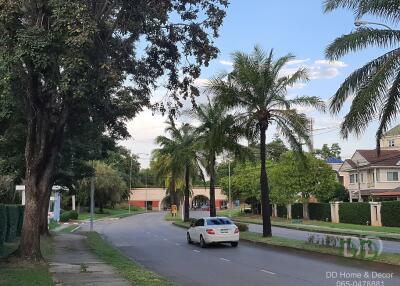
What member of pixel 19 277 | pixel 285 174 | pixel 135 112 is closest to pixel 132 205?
pixel 285 174

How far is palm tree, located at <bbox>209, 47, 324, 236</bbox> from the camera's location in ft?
92.7

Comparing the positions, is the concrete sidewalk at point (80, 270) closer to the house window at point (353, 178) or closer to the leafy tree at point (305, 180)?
the leafy tree at point (305, 180)

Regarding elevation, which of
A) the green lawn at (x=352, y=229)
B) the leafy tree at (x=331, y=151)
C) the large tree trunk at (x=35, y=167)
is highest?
the leafy tree at (x=331, y=151)

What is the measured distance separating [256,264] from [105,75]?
8.06 meters

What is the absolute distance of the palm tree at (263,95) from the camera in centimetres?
2825

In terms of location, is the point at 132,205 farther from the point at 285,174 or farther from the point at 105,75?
the point at 105,75

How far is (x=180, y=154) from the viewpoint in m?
46.0

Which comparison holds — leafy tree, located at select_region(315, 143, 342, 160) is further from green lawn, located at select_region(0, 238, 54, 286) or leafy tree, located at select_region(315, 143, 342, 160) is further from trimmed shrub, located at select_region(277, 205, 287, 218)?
green lawn, located at select_region(0, 238, 54, 286)

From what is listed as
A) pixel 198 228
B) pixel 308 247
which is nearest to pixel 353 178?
Answer: pixel 198 228

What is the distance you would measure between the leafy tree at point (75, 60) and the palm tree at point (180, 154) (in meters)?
25.2

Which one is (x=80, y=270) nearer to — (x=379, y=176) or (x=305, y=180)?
(x=305, y=180)

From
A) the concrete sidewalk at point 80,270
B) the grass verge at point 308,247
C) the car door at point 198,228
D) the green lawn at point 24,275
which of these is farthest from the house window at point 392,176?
the green lawn at point 24,275

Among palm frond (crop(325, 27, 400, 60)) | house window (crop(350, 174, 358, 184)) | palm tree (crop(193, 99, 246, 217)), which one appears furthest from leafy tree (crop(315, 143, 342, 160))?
palm frond (crop(325, 27, 400, 60))

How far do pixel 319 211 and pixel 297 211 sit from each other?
5882 millimetres
